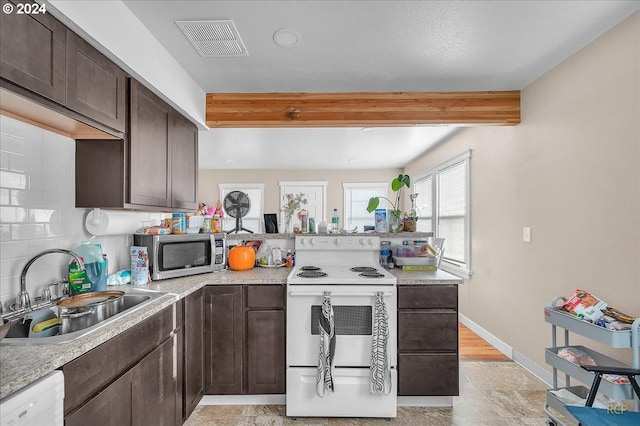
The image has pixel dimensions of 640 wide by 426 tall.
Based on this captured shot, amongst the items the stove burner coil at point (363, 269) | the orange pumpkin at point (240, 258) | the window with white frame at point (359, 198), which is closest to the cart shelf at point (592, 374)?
the stove burner coil at point (363, 269)

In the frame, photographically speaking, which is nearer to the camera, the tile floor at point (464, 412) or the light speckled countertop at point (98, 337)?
the light speckled countertop at point (98, 337)

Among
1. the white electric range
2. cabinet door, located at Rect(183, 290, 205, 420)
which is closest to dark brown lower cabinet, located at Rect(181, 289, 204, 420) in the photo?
cabinet door, located at Rect(183, 290, 205, 420)

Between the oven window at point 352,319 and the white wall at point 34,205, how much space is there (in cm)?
153

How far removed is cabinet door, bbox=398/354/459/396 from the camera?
2240mm

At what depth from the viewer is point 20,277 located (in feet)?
5.05

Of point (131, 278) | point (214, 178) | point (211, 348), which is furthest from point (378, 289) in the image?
point (214, 178)

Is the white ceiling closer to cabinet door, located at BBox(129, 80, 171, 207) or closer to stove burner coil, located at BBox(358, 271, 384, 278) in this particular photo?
cabinet door, located at BBox(129, 80, 171, 207)

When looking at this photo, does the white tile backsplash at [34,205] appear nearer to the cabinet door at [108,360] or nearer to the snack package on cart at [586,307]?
the cabinet door at [108,360]

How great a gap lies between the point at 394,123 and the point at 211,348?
2.38m

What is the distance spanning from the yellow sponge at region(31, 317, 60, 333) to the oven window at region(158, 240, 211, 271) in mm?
782

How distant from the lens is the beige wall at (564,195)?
75.0 inches

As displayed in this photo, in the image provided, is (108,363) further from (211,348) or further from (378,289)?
(378,289)

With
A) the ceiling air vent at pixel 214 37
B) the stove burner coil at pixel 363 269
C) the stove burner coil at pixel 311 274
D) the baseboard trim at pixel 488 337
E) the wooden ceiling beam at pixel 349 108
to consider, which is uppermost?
the ceiling air vent at pixel 214 37

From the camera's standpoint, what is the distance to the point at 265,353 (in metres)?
2.27
